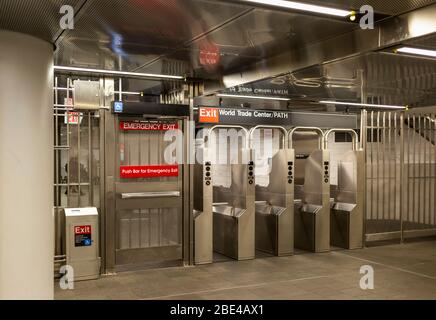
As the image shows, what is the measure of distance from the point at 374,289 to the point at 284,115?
400cm

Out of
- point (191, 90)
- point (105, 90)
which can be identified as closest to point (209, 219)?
point (191, 90)

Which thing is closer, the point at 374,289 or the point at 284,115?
the point at 374,289

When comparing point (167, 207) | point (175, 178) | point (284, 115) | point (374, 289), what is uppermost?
point (284, 115)

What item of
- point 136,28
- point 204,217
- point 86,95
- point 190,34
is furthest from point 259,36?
point 204,217

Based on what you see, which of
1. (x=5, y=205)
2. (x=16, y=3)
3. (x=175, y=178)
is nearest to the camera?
(x=16, y=3)

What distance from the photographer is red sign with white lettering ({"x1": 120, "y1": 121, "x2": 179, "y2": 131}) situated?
6.25 metres

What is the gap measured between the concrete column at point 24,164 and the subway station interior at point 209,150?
11 millimetres

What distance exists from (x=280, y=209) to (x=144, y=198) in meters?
2.37

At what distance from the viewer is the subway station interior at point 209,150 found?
3586mm

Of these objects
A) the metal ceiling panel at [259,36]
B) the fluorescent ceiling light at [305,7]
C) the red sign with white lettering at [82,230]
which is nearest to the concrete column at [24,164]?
the metal ceiling panel at [259,36]

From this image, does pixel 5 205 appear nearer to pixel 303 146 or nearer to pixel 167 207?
pixel 167 207

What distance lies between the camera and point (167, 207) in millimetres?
6477

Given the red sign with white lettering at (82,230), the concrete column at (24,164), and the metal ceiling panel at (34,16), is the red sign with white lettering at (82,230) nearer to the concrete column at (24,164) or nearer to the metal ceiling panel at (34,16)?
the concrete column at (24,164)
